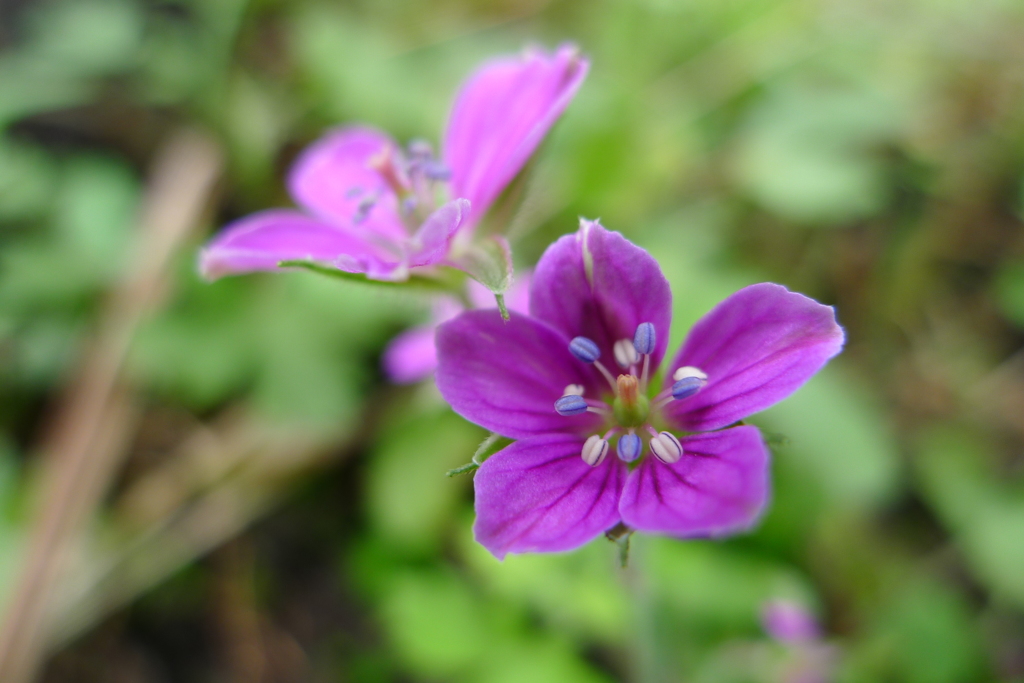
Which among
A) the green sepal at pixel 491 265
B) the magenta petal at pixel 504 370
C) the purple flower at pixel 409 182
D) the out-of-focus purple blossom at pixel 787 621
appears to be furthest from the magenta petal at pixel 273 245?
the out-of-focus purple blossom at pixel 787 621

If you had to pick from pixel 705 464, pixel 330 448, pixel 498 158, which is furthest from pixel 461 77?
pixel 705 464

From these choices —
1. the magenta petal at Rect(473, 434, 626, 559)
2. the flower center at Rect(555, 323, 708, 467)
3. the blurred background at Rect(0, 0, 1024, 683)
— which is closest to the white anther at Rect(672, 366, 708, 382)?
the flower center at Rect(555, 323, 708, 467)

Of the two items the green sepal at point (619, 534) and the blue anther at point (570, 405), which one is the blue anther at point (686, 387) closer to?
the blue anther at point (570, 405)

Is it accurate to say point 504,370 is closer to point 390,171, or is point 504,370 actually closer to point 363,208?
point 363,208

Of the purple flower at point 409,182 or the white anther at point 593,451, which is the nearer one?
the white anther at point 593,451

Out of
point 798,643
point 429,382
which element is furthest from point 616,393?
point 429,382
